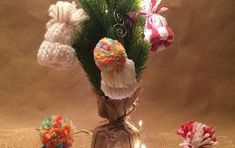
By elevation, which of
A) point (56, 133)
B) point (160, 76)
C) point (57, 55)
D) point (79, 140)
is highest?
point (160, 76)

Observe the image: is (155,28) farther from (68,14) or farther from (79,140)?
(79,140)

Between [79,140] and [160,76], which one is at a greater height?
[160,76]

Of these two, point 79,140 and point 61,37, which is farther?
point 79,140

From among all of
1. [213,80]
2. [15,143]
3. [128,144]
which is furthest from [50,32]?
[213,80]

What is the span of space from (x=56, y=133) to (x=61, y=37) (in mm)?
188

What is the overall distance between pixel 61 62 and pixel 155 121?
0.75m

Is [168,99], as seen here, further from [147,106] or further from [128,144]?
[128,144]

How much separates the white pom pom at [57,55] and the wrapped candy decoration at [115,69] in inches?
3.1

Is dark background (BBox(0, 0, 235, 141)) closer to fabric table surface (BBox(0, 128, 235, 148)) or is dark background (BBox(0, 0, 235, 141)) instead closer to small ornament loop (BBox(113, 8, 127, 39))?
fabric table surface (BBox(0, 128, 235, 148))

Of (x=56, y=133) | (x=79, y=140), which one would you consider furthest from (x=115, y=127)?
(x=79, y=140)

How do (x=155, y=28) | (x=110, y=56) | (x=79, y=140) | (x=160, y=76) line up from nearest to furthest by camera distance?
1. (x=110, y=56)
2. (x=155, y=28)
3. (x=79, y=140)
4. (x=160, y=76)

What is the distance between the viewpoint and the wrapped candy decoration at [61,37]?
1043mm

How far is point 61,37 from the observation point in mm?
1047

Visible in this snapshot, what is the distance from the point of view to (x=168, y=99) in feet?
5.88
